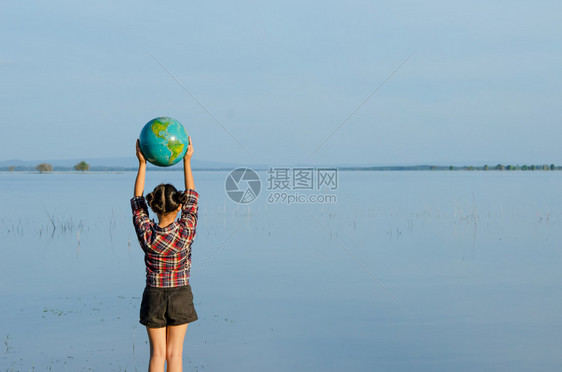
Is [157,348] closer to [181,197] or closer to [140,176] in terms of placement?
[181,197]

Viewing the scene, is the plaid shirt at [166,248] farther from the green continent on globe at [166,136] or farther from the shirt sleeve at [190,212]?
the green continent on globe at [166,136]

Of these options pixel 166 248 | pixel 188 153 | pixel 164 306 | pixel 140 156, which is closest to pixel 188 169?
pixel 188 153

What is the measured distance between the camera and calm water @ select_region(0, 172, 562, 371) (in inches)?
286

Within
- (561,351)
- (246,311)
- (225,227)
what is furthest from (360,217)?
(561,351)

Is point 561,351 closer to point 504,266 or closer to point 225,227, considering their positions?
point 504,266

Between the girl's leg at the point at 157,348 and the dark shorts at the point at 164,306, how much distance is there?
0.22 ft

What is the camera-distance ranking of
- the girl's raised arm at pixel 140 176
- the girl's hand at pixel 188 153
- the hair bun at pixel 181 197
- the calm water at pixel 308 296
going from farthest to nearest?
1. the calm water at pixel 308 296
2. the girl's hand at pixel 188 153
3. the girl's raised arm at pixel 140 176
4. the hair bun at pixel 181 197

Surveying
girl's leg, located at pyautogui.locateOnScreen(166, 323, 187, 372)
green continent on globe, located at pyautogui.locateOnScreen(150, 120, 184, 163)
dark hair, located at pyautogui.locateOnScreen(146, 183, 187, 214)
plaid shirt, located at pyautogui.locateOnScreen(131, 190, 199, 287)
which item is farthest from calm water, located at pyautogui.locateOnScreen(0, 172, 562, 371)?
dark hair, located at pyautogui.locateOnScreen(146, 183, 187, 214)

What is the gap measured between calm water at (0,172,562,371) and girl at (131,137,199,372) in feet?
6.95

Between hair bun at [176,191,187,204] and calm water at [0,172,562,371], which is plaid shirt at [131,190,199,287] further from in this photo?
calm water at [0,172,562,371]

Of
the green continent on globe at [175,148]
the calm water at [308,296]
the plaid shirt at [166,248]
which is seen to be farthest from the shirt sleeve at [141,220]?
the calm water at [308,296]

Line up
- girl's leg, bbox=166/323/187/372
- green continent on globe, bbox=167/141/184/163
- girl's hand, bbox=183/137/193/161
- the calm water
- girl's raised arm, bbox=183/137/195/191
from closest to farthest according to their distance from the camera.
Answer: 1. girl's leg, bbox=166/323/187/372
2. girl's raised arm, bbox=183/137/195/191
3. green continent on globe, bbox=167/141/184/163
4. girl's hand, bbox=183/137/193/161
5. the calm water

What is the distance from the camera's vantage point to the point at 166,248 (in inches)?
178

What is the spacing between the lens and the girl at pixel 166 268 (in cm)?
453
